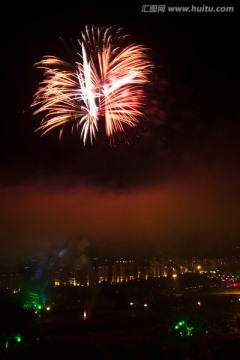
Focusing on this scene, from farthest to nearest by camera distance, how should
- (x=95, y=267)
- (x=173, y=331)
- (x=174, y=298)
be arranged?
1. (x=95, y=267)
2. (x=174, y=298)
3. (x=173, y=331)

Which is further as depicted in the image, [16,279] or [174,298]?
[16,279]

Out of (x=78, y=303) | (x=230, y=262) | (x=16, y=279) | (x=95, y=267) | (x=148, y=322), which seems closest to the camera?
(x=148, y=322)

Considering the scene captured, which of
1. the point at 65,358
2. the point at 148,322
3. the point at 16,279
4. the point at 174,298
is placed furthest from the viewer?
the point at 16,279

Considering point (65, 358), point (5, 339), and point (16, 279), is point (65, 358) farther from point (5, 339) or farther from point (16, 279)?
point (16, 279)

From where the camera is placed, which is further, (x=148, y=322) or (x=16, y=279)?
(x=16, y=279)

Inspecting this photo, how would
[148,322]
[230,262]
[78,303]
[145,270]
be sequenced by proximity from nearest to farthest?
1. [148,322]
2. [78,303]
3. [145,270]
4. [230,262]

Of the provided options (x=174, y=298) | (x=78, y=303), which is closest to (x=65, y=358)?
(x=174, y=298)

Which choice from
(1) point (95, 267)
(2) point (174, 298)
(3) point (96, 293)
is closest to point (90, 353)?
(2) point (174, 298)

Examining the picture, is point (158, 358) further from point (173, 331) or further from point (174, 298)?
point (174, 298)
